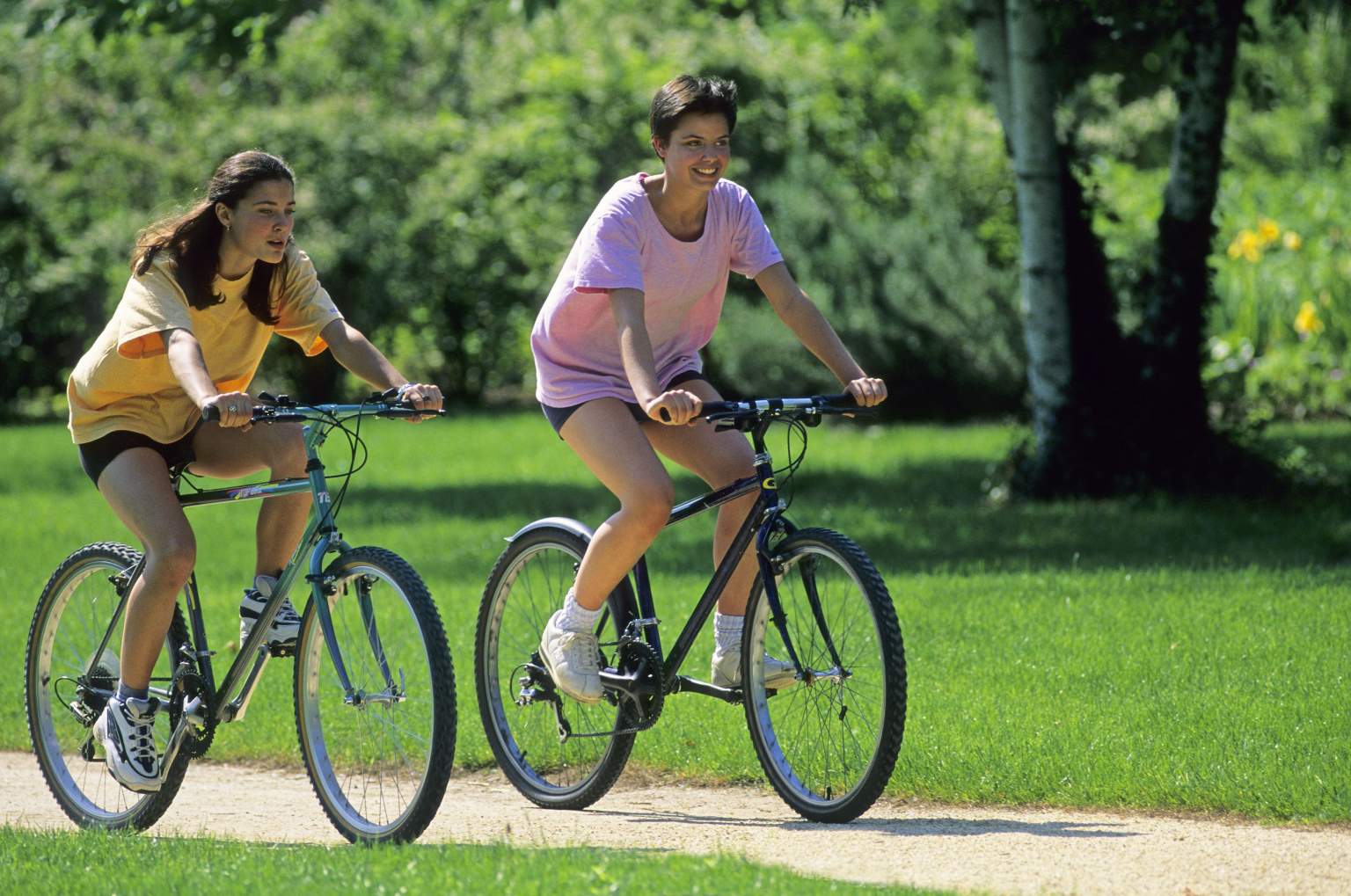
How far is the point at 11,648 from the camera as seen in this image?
8727 mm

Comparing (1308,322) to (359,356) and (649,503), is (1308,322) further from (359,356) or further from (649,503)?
(359,356)

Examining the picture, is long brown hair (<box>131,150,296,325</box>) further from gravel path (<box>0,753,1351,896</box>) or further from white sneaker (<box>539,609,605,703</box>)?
gravel path (<box>0,753,1351,896</box>)

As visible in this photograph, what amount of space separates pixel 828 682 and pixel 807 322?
3.33ft

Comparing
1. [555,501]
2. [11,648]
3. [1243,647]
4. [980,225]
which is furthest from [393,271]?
[1243,647]

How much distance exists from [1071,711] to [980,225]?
13583 millimetres

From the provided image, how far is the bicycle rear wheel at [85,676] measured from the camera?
19.4 ft

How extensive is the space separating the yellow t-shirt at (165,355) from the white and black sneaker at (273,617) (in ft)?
1.65

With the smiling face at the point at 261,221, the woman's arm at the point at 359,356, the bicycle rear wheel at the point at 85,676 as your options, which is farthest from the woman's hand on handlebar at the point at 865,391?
the bicycle rear wheel at the point at 85,676

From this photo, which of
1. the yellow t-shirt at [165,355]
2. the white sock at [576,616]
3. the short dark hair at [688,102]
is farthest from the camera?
the white sock at [576,616]

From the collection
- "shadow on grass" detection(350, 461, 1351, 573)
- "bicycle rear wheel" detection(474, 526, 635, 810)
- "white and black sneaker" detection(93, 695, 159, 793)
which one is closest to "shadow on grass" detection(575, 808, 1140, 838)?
"bicycle rear wheel" detection(474, 526, 635, 810)

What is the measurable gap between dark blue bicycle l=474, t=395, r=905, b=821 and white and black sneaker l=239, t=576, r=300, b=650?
0.69 m

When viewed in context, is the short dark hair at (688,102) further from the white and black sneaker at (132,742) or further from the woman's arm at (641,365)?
the white and black sneaker at (132,742)

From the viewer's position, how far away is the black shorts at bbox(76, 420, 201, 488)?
5.61 m

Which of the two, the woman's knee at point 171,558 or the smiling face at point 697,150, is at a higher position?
the smiling face at point 697,150
